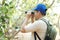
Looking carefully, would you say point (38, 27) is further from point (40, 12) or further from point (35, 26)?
point (40, 12)

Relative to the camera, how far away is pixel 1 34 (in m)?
1.85

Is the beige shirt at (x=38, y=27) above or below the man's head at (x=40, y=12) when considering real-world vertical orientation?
below

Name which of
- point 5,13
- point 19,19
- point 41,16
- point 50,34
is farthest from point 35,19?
point 19,19

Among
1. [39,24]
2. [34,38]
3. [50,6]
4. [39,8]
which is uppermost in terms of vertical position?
[50,6]

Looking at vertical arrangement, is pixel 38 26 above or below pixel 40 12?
below

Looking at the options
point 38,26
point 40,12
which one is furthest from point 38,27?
point 40,12

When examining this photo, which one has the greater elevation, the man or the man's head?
the man's head

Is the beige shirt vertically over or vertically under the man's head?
under

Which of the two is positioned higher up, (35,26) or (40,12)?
(40,12)

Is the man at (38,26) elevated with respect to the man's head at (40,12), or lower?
lower

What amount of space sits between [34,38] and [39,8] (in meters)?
0.30

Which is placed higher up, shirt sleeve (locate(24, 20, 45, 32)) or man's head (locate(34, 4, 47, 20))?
man's head (locate(34, 4, 47, 20))

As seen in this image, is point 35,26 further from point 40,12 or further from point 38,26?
point 40,12

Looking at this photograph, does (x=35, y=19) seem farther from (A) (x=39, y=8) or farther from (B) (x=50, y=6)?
(B) (x=50, y=6)
